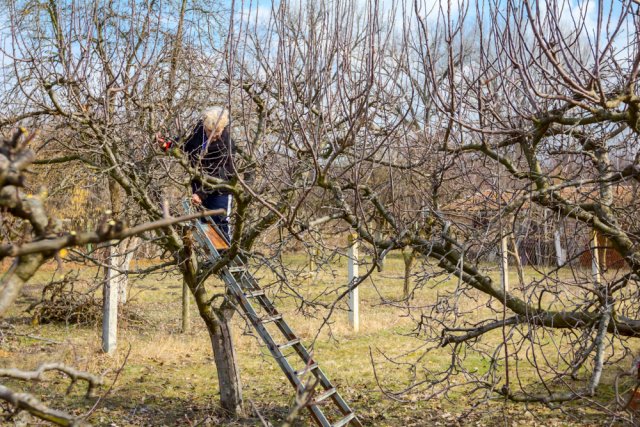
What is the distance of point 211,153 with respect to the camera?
662cm

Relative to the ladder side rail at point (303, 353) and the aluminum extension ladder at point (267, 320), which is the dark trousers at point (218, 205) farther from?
the ladder side rail at point (303, 353)

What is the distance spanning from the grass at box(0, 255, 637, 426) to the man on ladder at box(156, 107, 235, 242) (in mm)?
1126

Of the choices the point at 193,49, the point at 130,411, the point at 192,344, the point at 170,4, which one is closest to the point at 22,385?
the point at 130,411

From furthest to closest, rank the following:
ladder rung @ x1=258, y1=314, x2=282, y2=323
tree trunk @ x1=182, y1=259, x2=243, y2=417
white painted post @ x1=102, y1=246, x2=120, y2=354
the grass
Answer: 1. white painted post @ x1=102, y1=246, x2=120, y2=354
2. the grass
3. tree trunk @ x1=182, y1=259, x2=243, y2=417
4. ladder rung @ x1=258, y1=314, x2=282, y2=323

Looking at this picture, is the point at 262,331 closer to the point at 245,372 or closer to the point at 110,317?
the point at 245,372

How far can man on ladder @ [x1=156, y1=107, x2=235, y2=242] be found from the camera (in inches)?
238

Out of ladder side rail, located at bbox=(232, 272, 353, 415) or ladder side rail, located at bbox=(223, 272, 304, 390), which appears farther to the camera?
ladder side rail, located at bbox=(232, 272, 353, 415)

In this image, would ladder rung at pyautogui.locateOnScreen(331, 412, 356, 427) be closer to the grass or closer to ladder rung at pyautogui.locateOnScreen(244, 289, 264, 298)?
the grass

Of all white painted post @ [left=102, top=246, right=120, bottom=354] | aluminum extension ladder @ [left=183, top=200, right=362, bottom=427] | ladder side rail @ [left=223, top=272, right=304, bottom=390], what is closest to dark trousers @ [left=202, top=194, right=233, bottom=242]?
aluminum extension ladder @ [left=183, top=200, right=362, bottom=427]

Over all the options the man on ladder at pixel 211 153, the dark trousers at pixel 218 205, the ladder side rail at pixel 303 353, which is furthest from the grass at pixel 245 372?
the man on ladder at pixel 211 153

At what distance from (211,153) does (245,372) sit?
391 centimetres

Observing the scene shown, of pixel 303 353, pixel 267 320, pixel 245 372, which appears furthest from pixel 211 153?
pixel 245 372

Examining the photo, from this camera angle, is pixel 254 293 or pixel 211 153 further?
pixel 211 153

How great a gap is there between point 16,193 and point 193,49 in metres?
7.16
